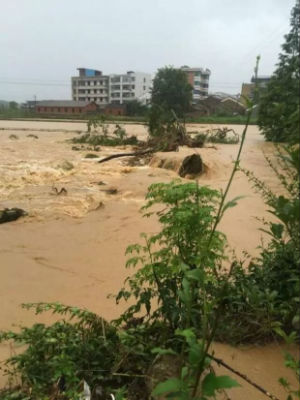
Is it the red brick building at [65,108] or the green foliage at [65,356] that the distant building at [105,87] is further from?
the green foliage at [65,356]

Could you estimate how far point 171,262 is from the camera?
2668mm

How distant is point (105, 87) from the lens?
297 ft

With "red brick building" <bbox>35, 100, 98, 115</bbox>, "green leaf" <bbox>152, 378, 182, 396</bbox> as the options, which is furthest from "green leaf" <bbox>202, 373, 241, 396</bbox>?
"red brick building" <bbox>35, 100, 98, 115</bbox>

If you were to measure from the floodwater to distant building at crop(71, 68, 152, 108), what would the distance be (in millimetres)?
78019

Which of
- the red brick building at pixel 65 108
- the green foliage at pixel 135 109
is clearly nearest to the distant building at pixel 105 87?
the red brick building at pixel 65 108

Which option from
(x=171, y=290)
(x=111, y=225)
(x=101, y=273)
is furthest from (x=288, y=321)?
(x=111, y=225)

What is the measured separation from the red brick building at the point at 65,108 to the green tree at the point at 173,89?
19442mm

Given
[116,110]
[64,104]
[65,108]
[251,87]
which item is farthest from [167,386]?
[64,104]

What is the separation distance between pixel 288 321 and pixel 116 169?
11809 millimetres

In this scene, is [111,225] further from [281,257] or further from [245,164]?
[245,164]

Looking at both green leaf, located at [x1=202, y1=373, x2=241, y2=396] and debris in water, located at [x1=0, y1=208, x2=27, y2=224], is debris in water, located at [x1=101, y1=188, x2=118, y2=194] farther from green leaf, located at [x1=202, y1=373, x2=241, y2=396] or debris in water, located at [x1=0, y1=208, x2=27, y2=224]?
green leaf, located at [x1=202, y1=373, x2=241, y2=396]

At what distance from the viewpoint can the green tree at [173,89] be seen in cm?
5316

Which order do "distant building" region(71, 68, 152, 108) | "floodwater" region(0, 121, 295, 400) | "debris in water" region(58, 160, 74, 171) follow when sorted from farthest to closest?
"distant building" region(71, 68, 152, 108) < "debris in water" region(58, 160, 74, 171) < "floodwater" region(0, 121, 295, 400)

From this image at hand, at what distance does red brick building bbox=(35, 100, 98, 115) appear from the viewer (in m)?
71.8
